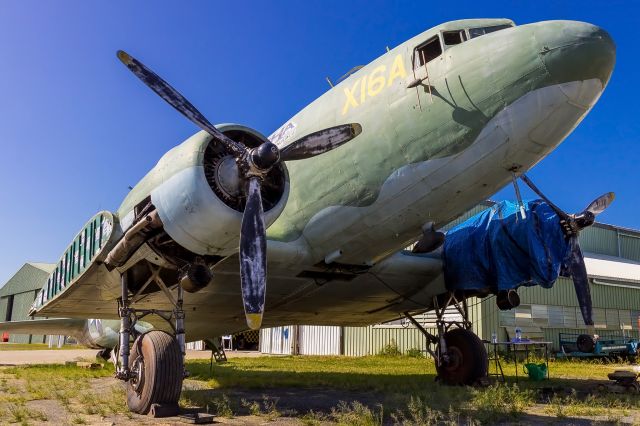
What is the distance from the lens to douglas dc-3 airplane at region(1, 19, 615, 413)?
23.6 ft

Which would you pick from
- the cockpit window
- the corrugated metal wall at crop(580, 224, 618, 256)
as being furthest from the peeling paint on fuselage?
the corrugated metal wall at crop(580, 224, 618, 256)

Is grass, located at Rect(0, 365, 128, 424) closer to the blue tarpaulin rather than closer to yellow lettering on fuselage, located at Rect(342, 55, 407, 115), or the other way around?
yellow lettering on fuselage, located at Rect(342, 55, 407, 115)

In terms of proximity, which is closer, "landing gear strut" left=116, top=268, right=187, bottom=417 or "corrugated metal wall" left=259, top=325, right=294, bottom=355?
"landing gear strut" left=116, top=268, right=187, bottom=417

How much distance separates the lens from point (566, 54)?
22.9ft

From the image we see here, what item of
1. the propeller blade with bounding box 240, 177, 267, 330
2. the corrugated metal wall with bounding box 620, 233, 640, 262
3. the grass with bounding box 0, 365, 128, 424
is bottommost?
the grass with bounding box 0, 365, 128, 424

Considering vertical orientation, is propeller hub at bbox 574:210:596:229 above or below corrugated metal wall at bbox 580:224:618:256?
below

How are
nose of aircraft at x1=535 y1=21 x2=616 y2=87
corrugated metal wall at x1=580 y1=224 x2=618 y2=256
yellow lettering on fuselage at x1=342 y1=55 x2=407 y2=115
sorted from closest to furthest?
nose of aircraft at x1=535 y1=21 x2=616 y2=87, yellow lettering on fuselage at x1=342 y1=55 x2=407 y2=115, corrugated metal wall at x1=580 y1=224 x2=618 y2=256

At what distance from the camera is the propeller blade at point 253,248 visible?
700 centimetres

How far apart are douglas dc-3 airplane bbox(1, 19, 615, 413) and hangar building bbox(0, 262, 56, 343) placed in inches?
2272

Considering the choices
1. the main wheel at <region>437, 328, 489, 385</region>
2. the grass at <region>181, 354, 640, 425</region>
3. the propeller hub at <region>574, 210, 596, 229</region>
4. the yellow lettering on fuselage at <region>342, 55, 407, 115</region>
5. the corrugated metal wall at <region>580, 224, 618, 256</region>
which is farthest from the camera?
the corrugated metal wall at <region>580, 224, 618, 256</region>

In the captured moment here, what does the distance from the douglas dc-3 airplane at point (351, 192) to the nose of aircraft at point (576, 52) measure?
0.06 feet

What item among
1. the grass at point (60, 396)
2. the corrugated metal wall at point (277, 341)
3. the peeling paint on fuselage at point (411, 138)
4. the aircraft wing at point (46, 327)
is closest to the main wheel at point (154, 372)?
the grass at point (60, 396)

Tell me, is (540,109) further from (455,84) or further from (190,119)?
(190,119)

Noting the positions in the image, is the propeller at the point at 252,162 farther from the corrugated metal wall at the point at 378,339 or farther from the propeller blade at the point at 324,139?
the corrugated metal wall at the point at 378,339
